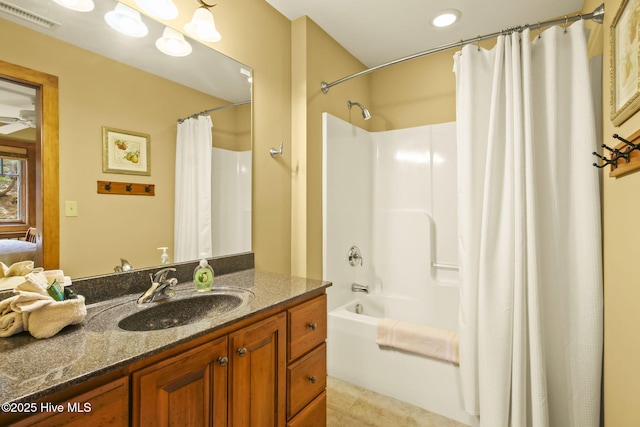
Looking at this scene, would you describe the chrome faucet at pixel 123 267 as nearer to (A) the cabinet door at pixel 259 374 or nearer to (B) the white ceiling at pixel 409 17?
(A) the cabinet door at pixel 259 374

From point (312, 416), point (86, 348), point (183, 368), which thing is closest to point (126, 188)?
point (86, 348)

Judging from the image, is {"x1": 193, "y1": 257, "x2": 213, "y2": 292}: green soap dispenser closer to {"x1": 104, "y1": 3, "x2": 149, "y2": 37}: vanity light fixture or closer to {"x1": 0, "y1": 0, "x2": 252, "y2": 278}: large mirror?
{"x1": 0, "y1": 0, "x2": 252, "y2": 278}: large mirror

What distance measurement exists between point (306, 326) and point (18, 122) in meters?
1.28

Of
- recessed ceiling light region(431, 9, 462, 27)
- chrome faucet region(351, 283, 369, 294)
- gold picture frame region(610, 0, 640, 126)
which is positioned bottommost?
chrome faucet region(351, 283, 369, 294)

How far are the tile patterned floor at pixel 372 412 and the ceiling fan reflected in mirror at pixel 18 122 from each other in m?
2.02

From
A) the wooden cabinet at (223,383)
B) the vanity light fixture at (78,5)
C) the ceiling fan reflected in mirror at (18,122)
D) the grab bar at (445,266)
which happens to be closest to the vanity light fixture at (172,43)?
the vanity light fixture at (78,5)

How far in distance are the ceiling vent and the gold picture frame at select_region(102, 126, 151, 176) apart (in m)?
0.38

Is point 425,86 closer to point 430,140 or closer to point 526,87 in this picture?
point 430,140

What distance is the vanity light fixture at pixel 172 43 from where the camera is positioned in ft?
4.61

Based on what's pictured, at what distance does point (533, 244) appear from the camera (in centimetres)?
150

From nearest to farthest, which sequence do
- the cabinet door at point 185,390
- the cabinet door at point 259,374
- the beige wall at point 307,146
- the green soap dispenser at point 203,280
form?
the cabinet door at point 185,390 → the cabinet door at point 259,374 → the green soap dispenser at point 203,280 → the beige wall at point 307,146

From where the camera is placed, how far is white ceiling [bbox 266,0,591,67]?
1953 mm

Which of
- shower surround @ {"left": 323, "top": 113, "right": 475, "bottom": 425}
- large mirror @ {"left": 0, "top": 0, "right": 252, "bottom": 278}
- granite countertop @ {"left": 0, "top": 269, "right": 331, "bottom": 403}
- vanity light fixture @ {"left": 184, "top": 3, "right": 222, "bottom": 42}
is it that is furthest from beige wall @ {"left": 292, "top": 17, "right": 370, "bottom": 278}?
granite countertop @ {"left": 0, "top": 269, "right": 331, "bottom": 403}

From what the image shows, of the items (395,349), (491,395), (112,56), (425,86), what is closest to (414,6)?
(425,86)
